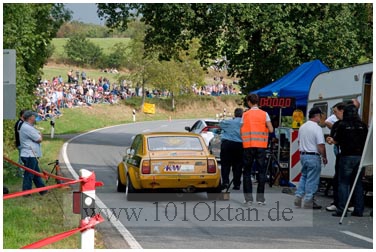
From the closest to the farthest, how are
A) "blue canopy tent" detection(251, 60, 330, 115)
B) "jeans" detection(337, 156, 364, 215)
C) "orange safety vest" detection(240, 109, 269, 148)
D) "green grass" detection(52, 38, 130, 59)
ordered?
"jeans" detection(337, 156, 364, 215), "orange safety vest" detection(240, 109, 269, 148), "blue canopy tent" detection(251, 60, 330, 115), "green grass" detection(52, 38, 130, 59)

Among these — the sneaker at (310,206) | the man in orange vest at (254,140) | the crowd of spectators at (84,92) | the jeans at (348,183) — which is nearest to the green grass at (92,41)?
the crowd of spectators at (84,92)

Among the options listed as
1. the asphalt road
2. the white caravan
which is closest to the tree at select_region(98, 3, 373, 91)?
the white caravan

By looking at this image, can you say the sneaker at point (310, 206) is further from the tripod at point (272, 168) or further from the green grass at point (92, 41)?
the green grass at point (92, 41)

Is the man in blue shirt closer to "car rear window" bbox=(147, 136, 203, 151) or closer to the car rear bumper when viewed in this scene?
"car rear window" bbox=(147, 136, 203, 151)

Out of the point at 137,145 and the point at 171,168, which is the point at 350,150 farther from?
the point at 137,145

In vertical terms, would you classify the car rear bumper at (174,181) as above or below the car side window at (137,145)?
below

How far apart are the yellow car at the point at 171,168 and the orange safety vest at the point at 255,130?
48.0 inches

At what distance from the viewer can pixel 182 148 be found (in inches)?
623

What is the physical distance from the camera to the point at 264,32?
115 feet

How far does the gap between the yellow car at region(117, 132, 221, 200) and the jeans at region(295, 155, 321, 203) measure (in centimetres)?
184

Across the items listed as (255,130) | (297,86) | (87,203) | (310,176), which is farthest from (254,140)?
(297,86)

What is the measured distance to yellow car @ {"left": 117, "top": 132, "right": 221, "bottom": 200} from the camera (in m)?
15.2

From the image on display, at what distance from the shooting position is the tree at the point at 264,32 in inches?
1339

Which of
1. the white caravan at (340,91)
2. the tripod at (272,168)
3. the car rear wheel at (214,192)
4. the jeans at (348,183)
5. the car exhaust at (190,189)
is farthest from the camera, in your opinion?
the tripod at (272,168)
